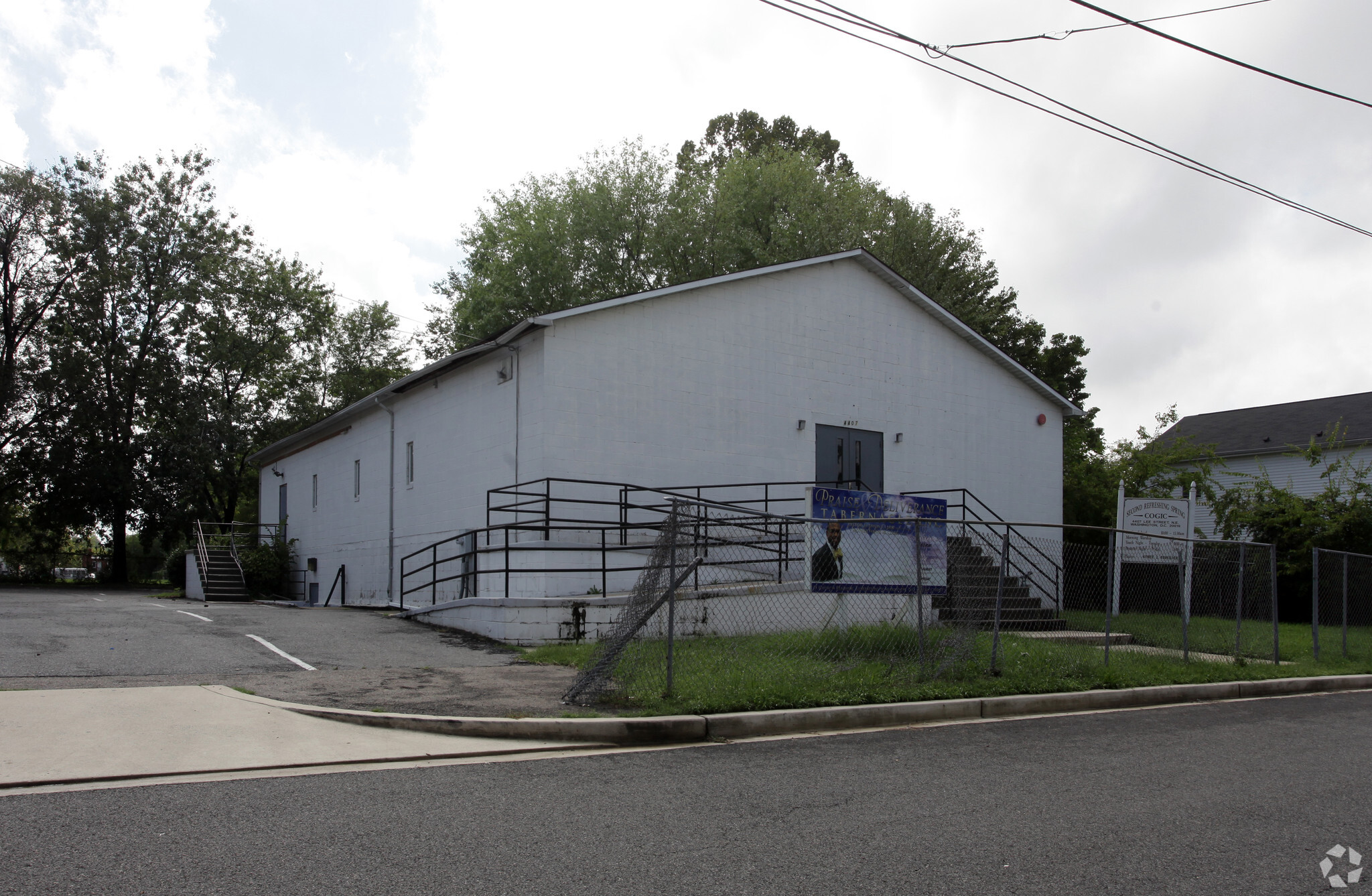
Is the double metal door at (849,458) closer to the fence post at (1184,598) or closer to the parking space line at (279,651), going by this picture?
the fence post at (1184,598)

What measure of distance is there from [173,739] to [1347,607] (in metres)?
16.7

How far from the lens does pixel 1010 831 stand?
211 inches

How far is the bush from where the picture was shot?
95.1ft

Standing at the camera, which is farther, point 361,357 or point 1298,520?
point 361,357

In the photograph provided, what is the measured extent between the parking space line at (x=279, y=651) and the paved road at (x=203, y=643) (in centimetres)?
8

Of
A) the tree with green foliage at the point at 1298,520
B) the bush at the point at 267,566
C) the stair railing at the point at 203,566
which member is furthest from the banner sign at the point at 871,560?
the bush at the point at 267,566

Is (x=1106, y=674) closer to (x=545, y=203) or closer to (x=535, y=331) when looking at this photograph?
(x=535, y=331)

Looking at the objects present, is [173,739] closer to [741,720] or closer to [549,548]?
[741,720]

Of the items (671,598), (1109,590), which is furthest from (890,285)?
(671,598)

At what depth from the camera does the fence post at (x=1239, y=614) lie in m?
13.0

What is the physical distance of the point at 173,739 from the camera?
709cm

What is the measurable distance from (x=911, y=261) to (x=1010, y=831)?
3333cm

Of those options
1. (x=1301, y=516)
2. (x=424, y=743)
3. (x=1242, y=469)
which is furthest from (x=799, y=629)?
(x=1242, y=469)

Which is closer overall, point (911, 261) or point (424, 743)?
point (424, 743)
